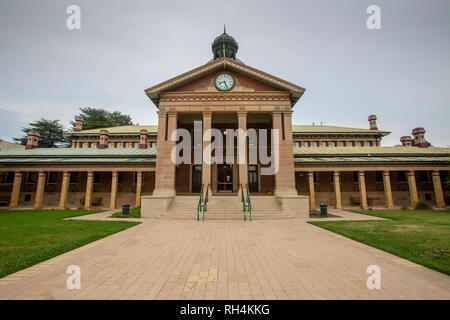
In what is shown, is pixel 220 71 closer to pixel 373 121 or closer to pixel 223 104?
pixel 223 104

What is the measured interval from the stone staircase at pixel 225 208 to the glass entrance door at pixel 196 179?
19.0ft

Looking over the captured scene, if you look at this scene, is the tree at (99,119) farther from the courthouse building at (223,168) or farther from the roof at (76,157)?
the roof at (76,157)

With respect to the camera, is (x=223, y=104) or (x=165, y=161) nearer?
(x=165, y=161)

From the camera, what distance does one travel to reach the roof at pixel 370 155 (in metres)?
20.0

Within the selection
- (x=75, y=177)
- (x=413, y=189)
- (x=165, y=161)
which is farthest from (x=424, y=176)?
(x=75, y=177)

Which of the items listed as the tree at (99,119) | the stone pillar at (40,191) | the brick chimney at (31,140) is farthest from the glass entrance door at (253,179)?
the tree at (99,119)

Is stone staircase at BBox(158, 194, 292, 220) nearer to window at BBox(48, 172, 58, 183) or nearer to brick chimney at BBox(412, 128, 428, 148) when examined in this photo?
window at BBox(48, 172, 58, 183)

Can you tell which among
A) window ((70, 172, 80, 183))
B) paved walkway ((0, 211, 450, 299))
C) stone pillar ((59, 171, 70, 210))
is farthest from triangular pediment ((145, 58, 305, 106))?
paved walkway ((0, 211, 450, 299))

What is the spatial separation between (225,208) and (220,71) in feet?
41.4

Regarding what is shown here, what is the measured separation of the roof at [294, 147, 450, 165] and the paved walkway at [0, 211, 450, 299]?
51.3 feet

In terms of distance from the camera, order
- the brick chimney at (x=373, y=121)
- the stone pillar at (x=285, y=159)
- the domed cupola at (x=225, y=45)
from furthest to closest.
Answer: the brick chimney at (x=373, y=121) < the domed cupola at (x=225, y=45) < the stone pillar at (x=285, y=159)

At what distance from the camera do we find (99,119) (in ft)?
158

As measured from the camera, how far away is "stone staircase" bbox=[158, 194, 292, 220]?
12.9 metres
